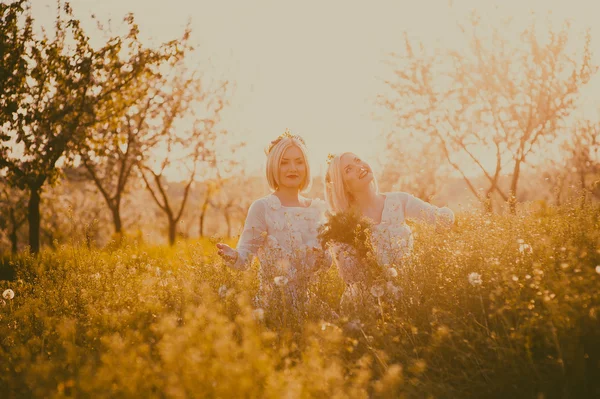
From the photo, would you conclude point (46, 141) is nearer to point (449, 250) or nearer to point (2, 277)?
point (2, 277)

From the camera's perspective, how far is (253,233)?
5.47 m

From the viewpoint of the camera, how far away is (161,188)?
2142cm

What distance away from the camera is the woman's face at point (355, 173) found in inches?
214

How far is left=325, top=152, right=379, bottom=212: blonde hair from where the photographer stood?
545cm

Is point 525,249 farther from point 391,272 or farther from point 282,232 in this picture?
point 282,232

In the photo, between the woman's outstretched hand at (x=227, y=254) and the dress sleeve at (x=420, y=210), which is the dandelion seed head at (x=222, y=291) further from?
the dress sleeve at (x=420, y=210)

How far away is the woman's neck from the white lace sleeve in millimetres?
211

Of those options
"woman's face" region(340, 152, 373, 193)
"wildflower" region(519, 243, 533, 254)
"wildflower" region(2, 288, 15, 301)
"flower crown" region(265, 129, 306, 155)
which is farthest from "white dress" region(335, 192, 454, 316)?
"wildflower" region(2, 288, 15, 301)

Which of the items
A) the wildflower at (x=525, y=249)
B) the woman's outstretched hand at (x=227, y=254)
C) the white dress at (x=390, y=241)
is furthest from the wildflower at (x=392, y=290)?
the woman's outstretched hand at (x=227, y=254)

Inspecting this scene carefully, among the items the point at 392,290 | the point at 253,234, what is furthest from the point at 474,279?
the point at 253,234

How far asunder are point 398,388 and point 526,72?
14.8 meters

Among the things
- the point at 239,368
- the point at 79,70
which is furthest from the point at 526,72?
the point at 239,368

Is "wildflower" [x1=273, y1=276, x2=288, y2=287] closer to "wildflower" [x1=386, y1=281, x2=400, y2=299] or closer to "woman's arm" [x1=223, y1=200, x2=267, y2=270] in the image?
"wildflower" [x1=386, y1=281, x2=400, y2=299]

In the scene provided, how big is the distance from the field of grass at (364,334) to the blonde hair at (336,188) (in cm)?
87
